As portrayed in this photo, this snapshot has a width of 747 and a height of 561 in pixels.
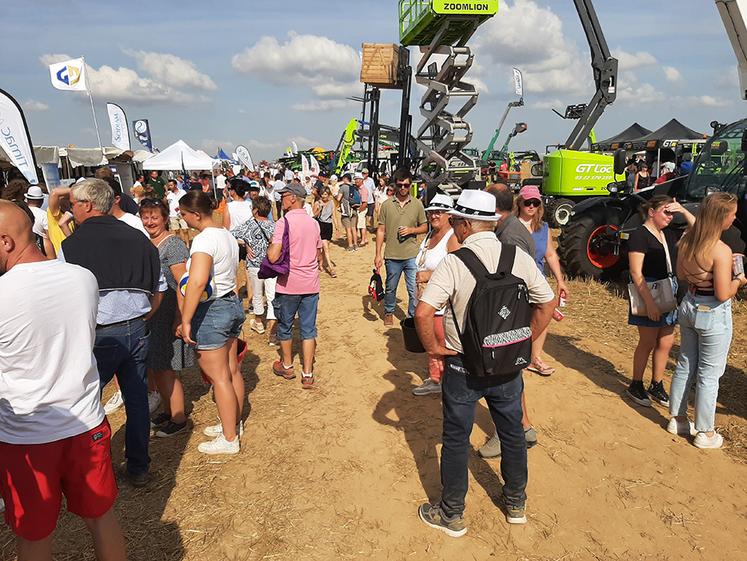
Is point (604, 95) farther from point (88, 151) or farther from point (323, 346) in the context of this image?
point (88, 151)

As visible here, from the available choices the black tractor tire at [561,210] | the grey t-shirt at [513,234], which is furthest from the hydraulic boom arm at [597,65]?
the grey t-shirt at [513,234]

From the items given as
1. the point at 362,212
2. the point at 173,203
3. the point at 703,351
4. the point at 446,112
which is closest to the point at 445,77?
the point at 446,112

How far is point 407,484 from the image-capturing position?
123 inches

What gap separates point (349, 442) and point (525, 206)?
2.32 meters

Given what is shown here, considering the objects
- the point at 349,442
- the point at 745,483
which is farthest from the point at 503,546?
the point at 745,483

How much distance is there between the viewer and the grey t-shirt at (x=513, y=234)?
3301 mm

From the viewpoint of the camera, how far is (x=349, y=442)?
363cm

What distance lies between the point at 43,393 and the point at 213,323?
1320 mm

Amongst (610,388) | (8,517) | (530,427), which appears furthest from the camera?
(610,388)

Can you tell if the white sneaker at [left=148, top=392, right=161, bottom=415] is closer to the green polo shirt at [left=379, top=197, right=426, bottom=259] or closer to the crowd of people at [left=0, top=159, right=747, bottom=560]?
the crowd of people at [left=0, top=159, right=747, bottom=560]

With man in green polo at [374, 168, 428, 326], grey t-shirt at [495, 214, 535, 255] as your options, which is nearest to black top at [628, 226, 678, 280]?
grey t-shirt at [495, 214, 535, 255]

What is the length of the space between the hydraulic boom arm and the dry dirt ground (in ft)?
22.0

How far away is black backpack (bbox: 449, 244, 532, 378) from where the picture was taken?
7.41 feet

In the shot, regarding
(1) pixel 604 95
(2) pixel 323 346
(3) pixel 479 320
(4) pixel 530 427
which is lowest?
(2) pixel 323 346
